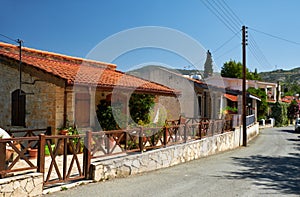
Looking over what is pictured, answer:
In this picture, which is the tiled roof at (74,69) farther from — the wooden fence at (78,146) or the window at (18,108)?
the wooden fence at (78,146)

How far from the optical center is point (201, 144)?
13.1 meters

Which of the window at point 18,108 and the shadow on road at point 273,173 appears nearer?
the shadow on road at point 273,173

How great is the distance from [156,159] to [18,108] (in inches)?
Answer: 223

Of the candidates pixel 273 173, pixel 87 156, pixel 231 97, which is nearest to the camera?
A: pixel 87 156

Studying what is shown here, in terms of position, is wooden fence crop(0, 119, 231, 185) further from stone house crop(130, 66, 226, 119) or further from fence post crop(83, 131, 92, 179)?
stone house crop(130, 66, 226, 119)

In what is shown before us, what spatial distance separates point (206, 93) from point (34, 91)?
49.7 feet

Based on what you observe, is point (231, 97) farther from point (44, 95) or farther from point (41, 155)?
point (41, 155)

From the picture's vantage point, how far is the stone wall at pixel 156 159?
308 inches

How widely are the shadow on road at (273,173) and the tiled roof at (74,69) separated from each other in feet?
17.7

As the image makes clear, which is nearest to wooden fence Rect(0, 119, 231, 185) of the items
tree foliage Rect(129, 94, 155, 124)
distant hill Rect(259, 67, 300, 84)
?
tree foliage Rect(129, 94, 155, 124)

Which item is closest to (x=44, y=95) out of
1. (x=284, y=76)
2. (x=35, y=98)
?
(x=35, y=98)

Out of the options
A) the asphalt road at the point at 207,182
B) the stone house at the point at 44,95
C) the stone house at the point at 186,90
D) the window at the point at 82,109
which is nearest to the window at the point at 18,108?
the stone house at the point at 44,95

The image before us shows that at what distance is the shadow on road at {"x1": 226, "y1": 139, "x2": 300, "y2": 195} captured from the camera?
26.4ft

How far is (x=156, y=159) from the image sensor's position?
9.80 metres
